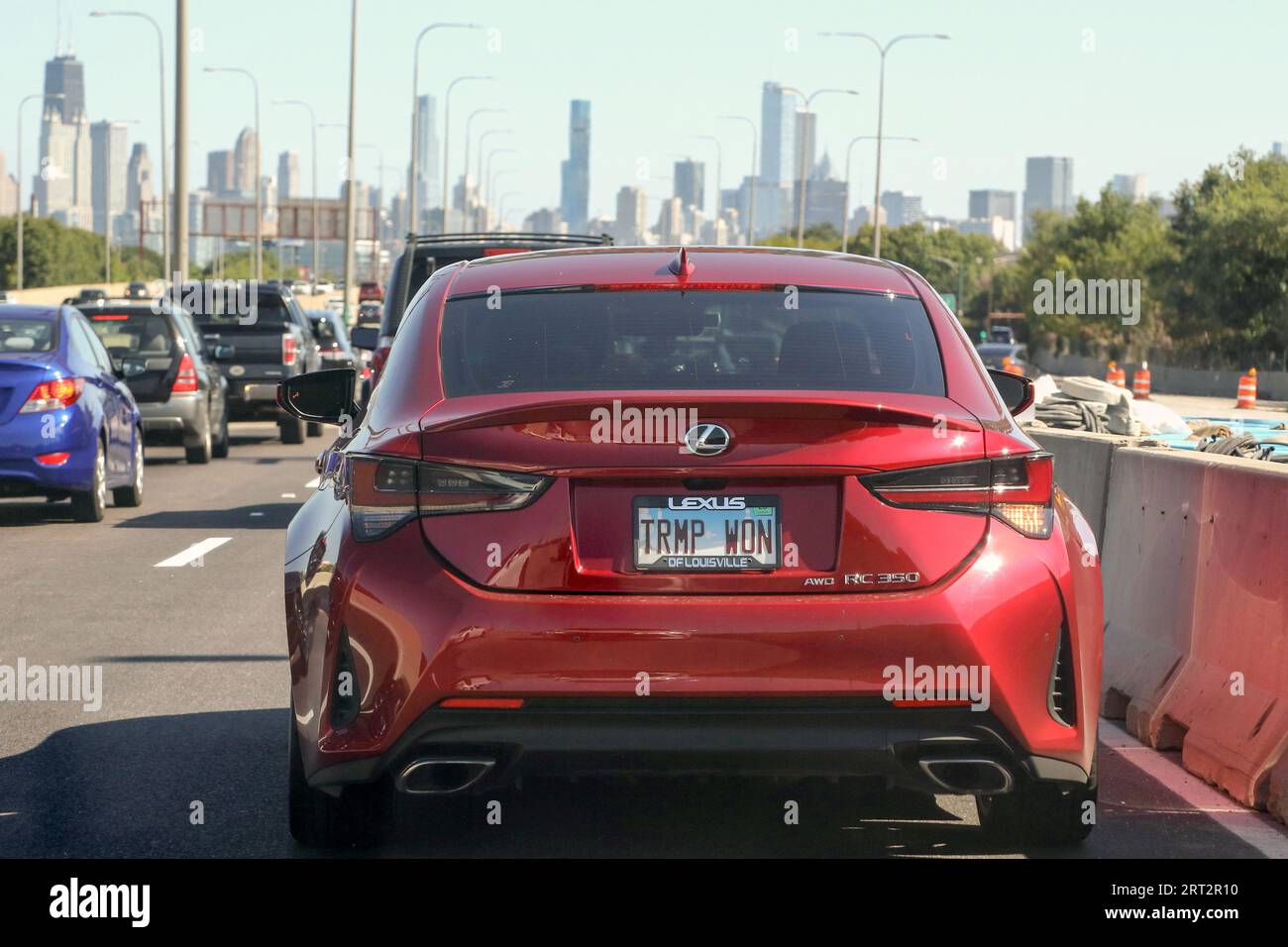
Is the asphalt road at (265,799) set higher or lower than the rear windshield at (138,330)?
lower

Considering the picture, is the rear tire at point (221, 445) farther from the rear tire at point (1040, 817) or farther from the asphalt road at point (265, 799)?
the rear tire at point (1040, 817)

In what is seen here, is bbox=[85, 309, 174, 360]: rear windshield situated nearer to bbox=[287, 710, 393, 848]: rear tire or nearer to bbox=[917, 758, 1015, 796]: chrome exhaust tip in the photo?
bbox=[287, 710, 393, 848]: rear tire

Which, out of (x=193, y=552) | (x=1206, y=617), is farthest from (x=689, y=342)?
(x=193, y=552)

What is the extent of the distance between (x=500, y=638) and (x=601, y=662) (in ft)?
0.80

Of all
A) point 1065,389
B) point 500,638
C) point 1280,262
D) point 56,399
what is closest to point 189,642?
point 500,638

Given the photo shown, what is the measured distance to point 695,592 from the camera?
4.90 meters

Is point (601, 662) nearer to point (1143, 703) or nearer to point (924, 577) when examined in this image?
point (924, 577)

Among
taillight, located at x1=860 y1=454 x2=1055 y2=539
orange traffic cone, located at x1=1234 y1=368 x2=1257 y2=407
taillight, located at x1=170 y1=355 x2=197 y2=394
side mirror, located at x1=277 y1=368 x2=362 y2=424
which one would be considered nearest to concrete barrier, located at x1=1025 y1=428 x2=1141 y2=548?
side mirror, located at x1=277 y1=368 x2=362 y2=424

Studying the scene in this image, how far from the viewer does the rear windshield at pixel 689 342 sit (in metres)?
5.24

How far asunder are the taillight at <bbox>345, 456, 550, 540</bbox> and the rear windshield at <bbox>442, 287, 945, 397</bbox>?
0.30 metres

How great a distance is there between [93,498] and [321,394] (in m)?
9.18

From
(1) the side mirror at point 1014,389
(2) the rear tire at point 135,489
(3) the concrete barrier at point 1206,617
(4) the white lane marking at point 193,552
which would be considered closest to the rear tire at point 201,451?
(2) the rear tire at point 135,489

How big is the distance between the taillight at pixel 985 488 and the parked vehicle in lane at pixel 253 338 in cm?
2079
